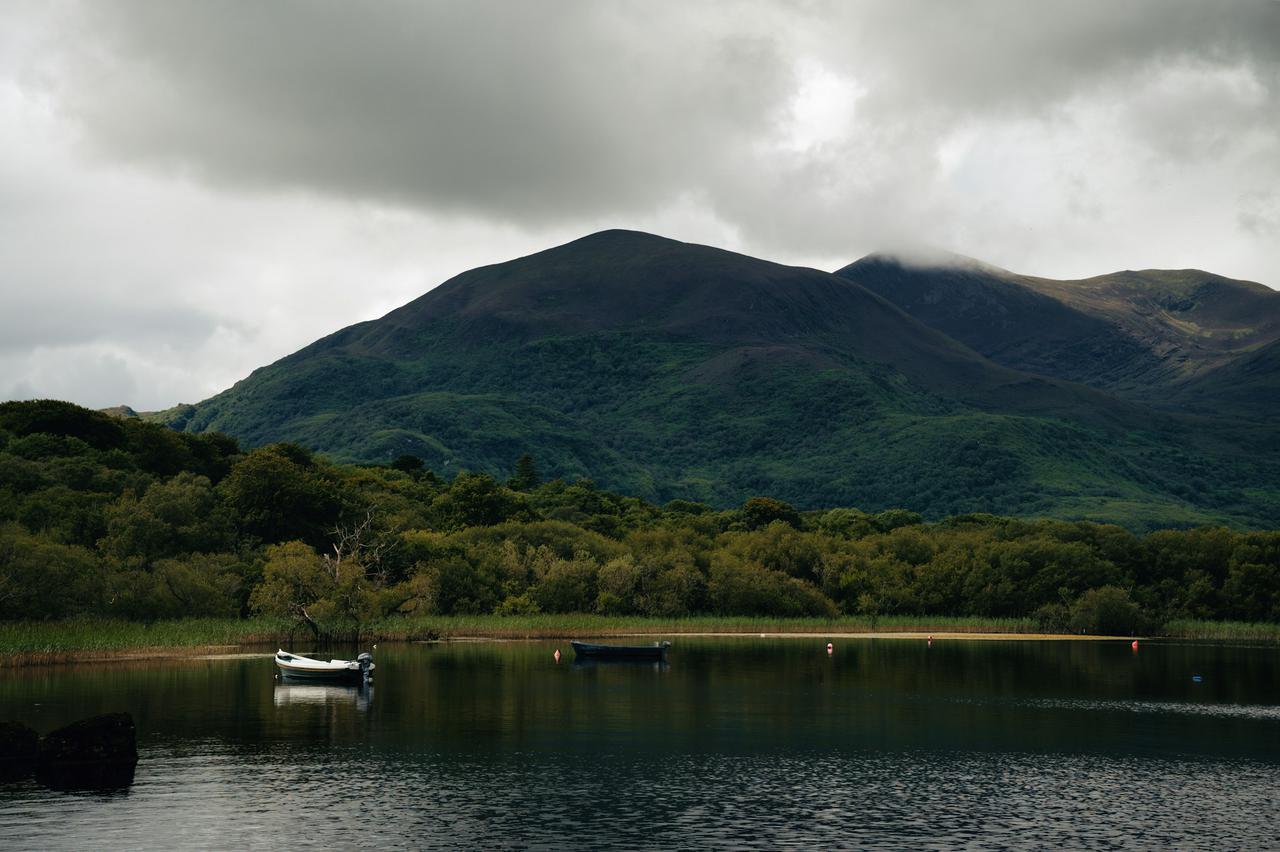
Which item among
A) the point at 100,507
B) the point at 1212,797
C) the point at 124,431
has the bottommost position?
the point at 1212,797

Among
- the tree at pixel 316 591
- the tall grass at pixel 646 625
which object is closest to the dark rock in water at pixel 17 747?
the tree at pixel 316 591

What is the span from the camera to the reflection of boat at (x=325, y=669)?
86.9 metres

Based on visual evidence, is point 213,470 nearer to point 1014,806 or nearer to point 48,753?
point 48,753

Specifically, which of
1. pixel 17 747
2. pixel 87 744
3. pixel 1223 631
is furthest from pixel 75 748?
pixel 1223 631

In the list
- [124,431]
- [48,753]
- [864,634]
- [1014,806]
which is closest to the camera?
[1014,806]

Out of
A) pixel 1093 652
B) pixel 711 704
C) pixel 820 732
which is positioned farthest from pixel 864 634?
pixel 820 732

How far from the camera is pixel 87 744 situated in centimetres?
5441

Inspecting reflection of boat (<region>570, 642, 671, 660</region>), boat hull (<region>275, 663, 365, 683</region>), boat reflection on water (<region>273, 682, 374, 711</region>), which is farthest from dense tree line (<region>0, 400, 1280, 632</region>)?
boat reflection on water (<region>273, 682, 374, 711</region>)

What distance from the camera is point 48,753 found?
179 ft

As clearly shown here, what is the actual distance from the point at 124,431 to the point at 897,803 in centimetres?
14528

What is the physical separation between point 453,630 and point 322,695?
49347mm

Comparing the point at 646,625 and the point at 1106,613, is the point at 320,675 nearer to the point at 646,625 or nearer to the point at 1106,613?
the point at 646,625

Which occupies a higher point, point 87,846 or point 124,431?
point 124,431

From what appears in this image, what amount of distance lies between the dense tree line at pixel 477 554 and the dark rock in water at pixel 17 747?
196ft
